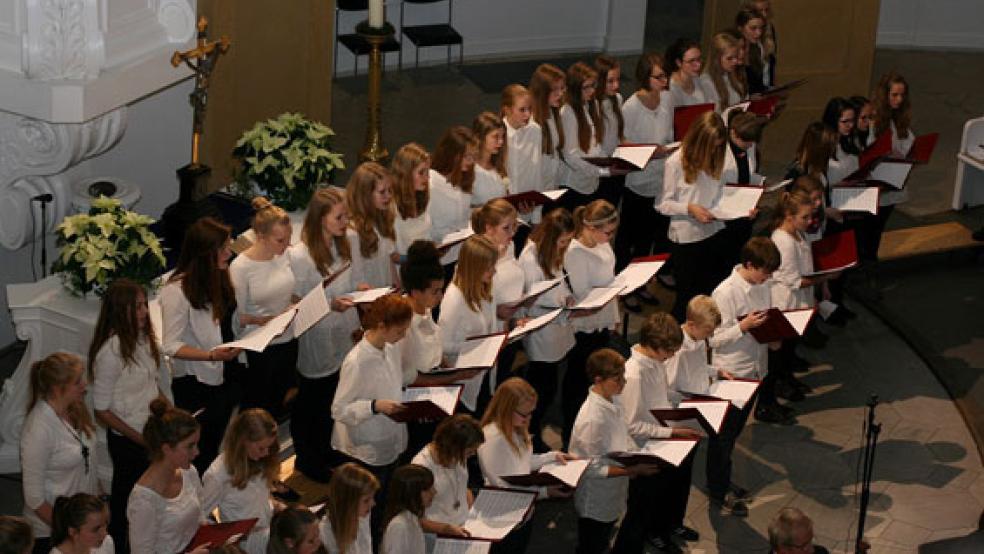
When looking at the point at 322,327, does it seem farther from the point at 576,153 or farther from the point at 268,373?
the point at 576,153

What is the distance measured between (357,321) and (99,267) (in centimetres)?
137

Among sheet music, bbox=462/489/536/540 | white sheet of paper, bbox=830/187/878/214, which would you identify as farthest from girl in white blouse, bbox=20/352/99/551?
white sheet of paper, bbox=830/187/878/214

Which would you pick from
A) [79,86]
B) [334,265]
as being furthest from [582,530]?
[79,86]

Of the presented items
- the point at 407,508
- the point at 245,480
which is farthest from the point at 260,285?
the point at 407,508

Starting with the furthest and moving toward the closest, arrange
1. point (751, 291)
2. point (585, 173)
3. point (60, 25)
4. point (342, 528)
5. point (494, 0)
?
point (494, 0)
point (585, 173)
point (751, 291)
point (60, 25)
point (342, 528)

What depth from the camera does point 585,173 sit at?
11.2m

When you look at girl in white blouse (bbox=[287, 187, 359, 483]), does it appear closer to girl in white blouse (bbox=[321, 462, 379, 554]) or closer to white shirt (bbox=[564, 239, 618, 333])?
white shirt (bbox=[564, 239, 618, 333])

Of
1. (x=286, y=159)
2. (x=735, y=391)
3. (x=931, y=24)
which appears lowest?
(x=735, y=391)

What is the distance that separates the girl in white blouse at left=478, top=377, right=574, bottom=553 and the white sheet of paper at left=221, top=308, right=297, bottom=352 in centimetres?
109

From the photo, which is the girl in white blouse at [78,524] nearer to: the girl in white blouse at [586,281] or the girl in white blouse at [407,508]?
the girl in white blouse at [407,508]

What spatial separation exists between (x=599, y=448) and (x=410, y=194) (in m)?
1.89

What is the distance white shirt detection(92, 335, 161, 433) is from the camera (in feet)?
28.1

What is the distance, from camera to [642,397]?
30.4 ft

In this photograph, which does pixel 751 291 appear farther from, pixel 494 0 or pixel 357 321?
pixel 494 0
